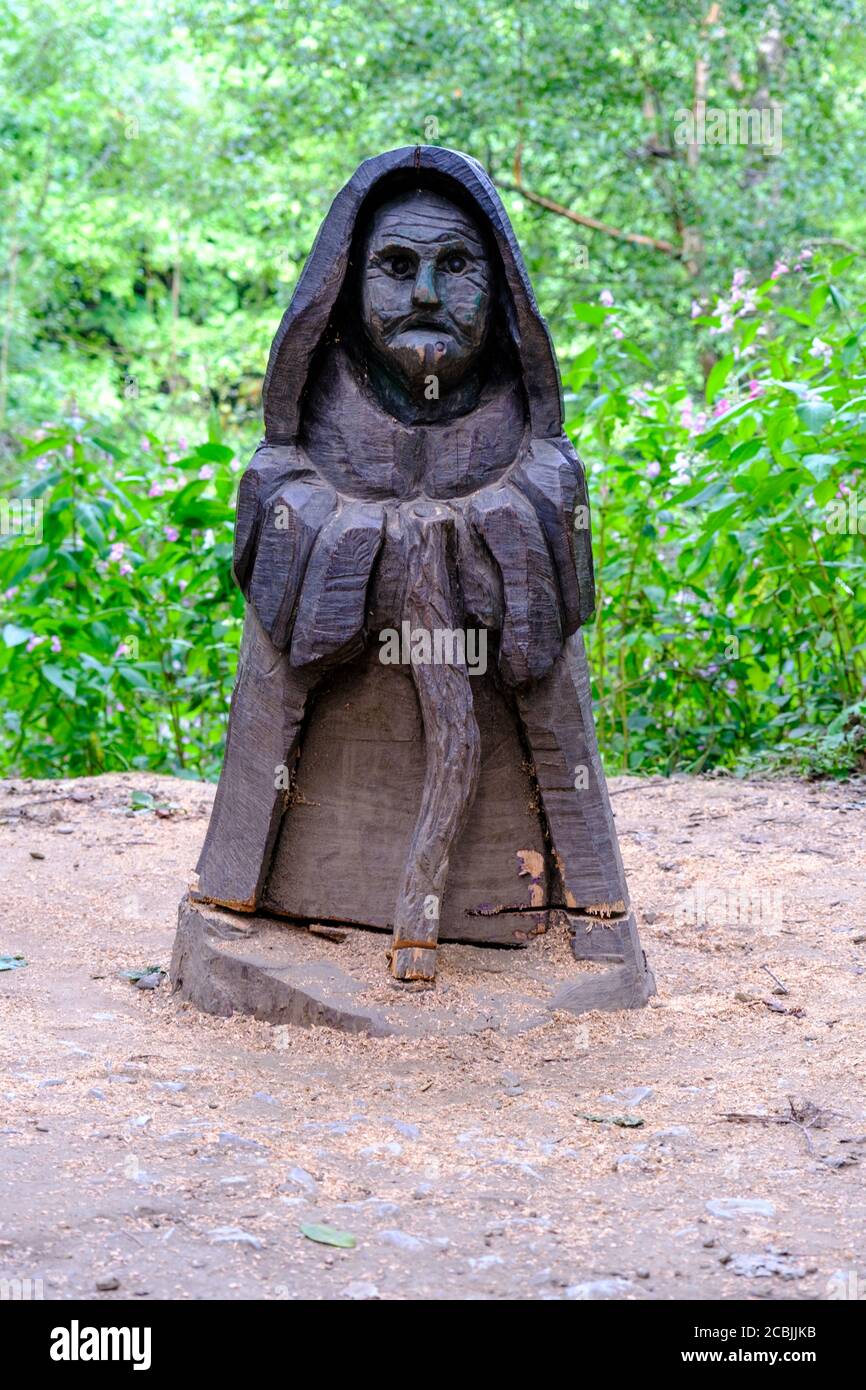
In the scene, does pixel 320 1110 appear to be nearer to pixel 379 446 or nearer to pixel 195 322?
pixel 379 446

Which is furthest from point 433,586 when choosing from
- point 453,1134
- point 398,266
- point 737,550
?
point 737,550

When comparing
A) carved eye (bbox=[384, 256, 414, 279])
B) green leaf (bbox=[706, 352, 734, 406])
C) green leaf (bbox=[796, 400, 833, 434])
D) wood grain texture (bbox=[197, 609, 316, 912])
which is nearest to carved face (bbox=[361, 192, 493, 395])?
carved eye (bbox=[384, 256, 414, 279])

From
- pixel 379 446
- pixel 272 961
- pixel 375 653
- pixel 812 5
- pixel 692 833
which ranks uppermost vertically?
pixel 812 5

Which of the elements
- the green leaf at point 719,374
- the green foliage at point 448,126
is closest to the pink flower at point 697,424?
the green leaf at point 719,374

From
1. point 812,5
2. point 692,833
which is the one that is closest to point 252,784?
point 692,833

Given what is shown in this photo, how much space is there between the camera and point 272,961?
10.4 ft

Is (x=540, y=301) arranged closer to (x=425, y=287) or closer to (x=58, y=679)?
(x=58, y=679)

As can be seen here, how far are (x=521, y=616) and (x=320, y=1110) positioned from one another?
1080 mm

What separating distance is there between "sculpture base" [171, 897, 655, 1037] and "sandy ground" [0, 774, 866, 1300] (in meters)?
0.04

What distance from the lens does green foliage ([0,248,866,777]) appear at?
5.22 meters

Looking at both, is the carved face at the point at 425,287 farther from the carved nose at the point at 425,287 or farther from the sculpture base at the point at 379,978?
the sculpture base at the point at 379,978

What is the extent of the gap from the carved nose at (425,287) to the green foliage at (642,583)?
2058mm

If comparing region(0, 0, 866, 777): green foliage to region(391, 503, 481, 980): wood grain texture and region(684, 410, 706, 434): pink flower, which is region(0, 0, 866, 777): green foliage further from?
region(391, 503, 481, 980): wood grain texture

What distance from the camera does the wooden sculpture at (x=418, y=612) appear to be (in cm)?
313
